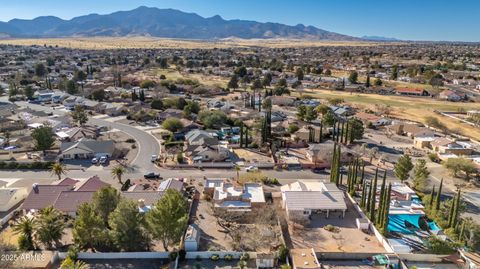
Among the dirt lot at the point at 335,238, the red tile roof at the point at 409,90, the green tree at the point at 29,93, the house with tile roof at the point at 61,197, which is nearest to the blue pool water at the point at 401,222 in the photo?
the dirt lot at the point at 335,238

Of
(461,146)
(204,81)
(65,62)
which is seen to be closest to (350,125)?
(461,146)

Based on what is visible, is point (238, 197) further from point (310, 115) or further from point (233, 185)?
point (310, 115)

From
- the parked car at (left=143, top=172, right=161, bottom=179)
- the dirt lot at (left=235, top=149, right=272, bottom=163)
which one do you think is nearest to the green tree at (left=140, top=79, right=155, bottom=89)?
the dirt lot at (left=235, top=149, right=272, bottom=163)

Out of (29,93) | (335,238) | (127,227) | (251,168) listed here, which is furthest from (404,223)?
(29,93)

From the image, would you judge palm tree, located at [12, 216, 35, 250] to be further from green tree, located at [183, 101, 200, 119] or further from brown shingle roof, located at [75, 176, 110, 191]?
green tree, located at [183, 101, 200, 119]

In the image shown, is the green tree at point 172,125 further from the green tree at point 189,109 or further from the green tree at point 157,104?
the green tree at point 157,104

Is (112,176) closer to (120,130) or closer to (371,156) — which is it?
(120,130)

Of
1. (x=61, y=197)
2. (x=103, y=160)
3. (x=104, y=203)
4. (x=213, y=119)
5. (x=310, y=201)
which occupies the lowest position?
(x=103, y=160)
